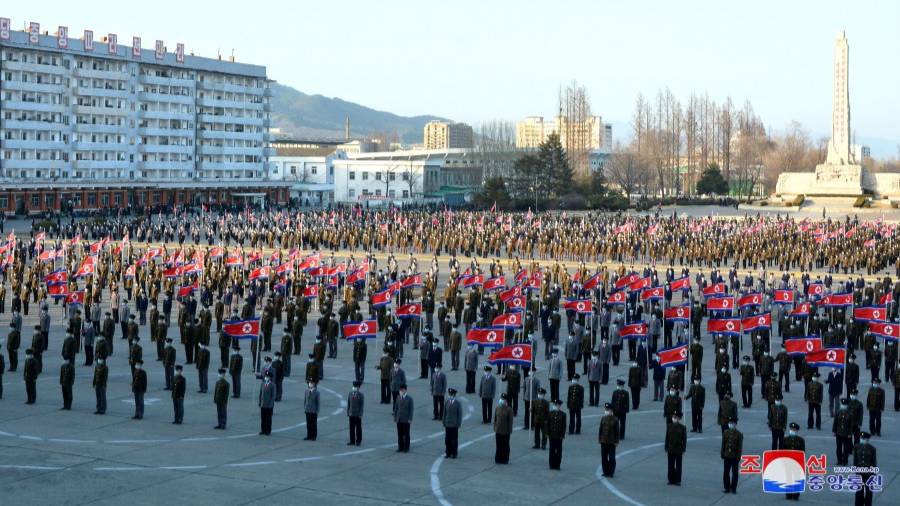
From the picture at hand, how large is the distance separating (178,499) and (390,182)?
353 feet

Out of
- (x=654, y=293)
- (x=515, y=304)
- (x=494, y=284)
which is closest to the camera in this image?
(x=515, y=304)

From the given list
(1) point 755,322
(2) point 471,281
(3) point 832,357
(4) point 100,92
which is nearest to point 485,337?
(3) point 832,357

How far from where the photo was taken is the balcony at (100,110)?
91688 mm

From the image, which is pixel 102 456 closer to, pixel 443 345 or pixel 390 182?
pixel 443 345

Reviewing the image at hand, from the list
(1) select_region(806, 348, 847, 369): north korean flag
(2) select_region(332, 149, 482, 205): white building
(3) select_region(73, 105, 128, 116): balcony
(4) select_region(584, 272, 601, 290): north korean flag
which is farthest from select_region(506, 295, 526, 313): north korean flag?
(2) select_region(332, 149, 482, 205): white building

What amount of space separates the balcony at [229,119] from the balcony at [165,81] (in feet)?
10.9

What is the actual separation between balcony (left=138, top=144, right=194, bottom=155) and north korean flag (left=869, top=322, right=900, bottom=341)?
83.1 meters

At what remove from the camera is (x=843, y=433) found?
49.6 ft

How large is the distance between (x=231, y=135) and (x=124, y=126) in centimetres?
1253

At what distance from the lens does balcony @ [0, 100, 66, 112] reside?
8569cm

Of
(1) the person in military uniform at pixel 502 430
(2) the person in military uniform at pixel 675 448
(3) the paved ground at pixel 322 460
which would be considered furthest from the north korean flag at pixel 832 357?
(1) the person in military uniform at pixel 502 430

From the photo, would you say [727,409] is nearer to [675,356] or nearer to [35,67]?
[675,356]

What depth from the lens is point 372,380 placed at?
21641mm

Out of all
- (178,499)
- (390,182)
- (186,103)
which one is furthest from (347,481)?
(390,182)
